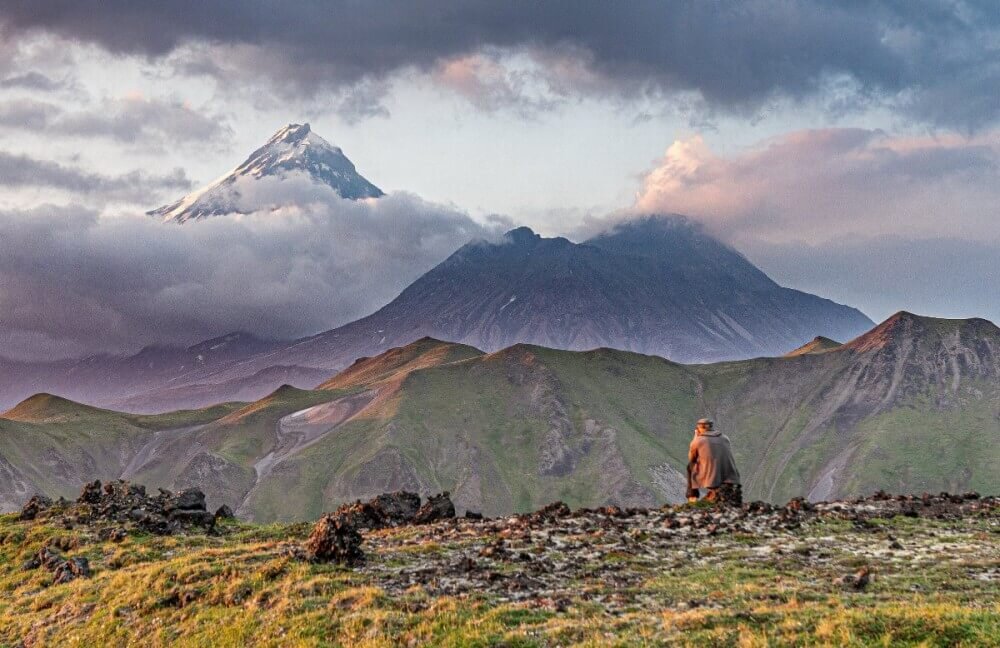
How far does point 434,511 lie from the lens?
35.4 meters

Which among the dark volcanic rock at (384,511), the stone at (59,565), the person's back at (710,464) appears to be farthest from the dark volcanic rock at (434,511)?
the stone at (59,565)

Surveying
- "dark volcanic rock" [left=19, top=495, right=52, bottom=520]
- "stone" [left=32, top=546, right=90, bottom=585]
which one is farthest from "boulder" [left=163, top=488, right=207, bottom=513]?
"dark volcanic rock" [left=19, top=495, right=52, bottom=520]

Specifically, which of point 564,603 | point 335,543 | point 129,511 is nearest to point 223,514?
point 129,511

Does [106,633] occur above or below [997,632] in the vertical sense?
below

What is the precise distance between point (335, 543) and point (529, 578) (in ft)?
21.0

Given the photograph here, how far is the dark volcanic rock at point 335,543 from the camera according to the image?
2378 cm

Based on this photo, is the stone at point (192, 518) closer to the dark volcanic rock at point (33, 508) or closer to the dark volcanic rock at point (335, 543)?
the dark volcanic rock at point (33, 508)

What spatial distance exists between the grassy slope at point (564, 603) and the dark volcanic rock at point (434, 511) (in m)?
4.53

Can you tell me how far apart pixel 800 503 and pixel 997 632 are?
18.6 meters

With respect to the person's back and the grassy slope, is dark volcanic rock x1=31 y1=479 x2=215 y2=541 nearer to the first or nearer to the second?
the grassy slope

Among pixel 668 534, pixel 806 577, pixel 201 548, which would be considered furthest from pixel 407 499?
pixel 806 577

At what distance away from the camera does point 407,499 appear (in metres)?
37.1

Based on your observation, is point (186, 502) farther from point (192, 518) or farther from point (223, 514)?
point (223, 514)

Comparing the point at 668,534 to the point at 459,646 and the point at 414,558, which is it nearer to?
the point at 414,558
